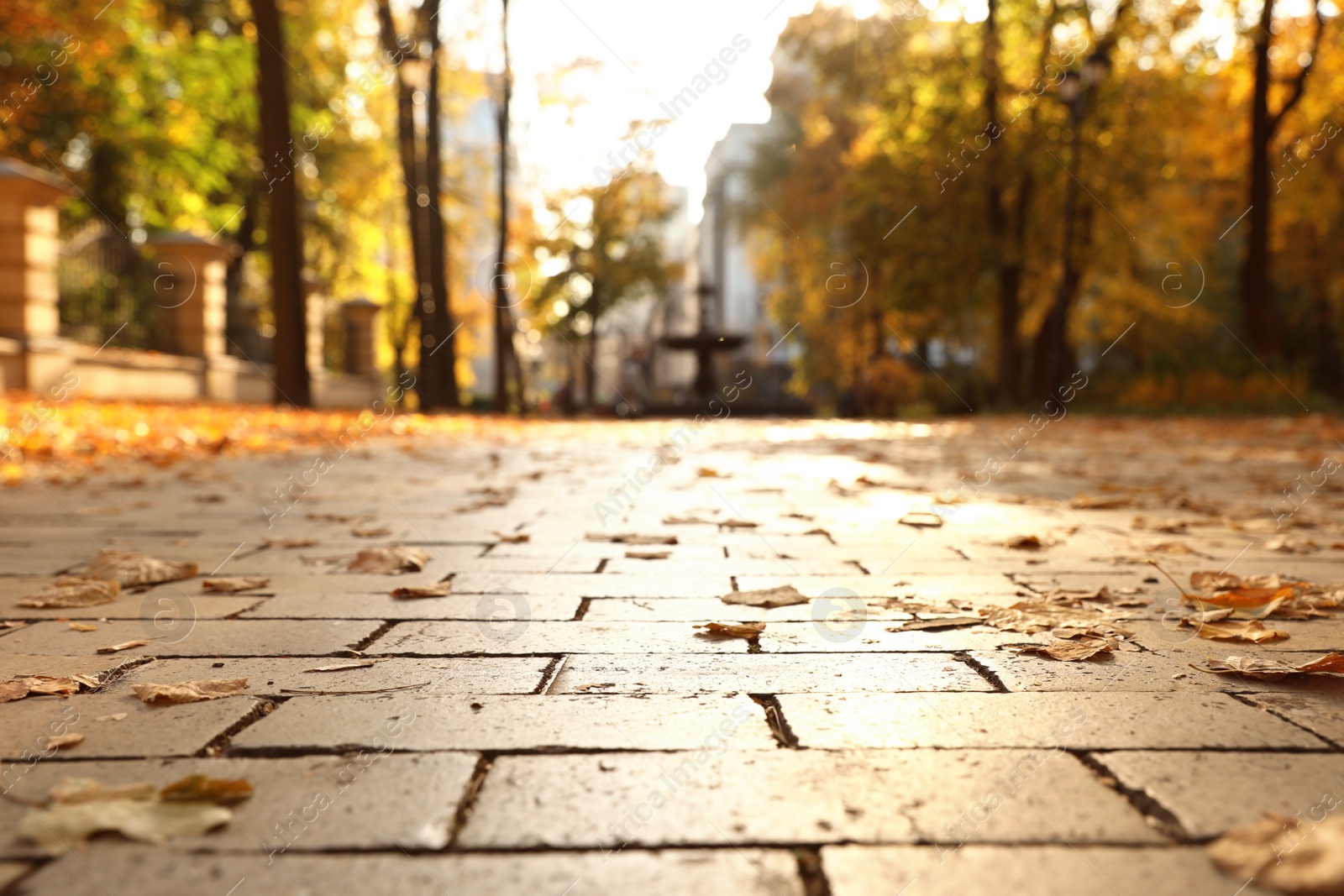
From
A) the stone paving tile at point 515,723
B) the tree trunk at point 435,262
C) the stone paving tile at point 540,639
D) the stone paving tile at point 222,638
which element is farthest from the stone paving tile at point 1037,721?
the tree trunk at point 435,262

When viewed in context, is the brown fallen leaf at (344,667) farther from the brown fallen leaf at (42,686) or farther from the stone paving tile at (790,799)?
the stone paving tile at (790,799)

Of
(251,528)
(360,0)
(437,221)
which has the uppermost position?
(360,0)

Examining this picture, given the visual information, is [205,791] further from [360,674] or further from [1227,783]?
[1227,783]

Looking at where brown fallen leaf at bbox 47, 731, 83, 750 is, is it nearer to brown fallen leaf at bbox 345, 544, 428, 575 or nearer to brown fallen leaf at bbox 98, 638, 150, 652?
brown fallen leaf at bbox 98, 638, 150, 652

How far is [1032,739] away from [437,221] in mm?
20698

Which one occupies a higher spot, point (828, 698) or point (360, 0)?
point (360, 0)

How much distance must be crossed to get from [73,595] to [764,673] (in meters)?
2.18

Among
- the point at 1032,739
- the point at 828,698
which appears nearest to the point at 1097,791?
the point at 1032,739

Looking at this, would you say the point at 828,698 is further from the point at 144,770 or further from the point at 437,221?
the point at 437,221

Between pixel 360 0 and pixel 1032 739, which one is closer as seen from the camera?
pixel 1032 739

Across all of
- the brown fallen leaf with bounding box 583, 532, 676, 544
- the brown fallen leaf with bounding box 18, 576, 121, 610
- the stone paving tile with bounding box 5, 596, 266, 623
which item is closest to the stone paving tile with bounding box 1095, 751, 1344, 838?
the stone paving tile with bounding box 5, 596, 266, 623

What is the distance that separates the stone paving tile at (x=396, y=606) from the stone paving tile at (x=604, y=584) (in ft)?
0.34

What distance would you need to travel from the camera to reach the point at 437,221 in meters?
21.1

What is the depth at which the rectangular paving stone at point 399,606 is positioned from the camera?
9.54 ft
